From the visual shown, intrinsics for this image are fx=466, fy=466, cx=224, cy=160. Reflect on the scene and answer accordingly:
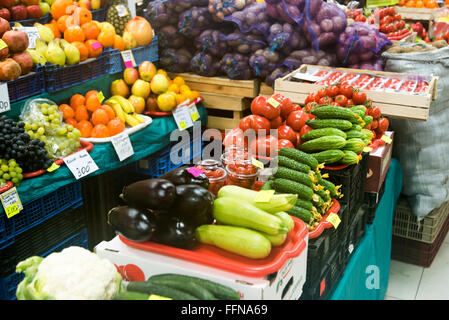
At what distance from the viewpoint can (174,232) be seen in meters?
1.40

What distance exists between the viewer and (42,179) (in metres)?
2.63

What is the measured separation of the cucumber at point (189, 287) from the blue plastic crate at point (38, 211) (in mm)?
1500

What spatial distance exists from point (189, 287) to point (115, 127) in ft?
7.31

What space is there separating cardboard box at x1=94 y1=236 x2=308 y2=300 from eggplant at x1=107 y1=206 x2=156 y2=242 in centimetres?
7

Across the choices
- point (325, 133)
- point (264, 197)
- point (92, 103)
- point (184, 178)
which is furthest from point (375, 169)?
point (92, 103)

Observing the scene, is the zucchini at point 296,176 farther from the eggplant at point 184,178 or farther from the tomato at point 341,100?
the tomato at point 341,100

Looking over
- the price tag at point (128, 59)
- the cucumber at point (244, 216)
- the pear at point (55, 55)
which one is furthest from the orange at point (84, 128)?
the cucumber at point (244, 216)

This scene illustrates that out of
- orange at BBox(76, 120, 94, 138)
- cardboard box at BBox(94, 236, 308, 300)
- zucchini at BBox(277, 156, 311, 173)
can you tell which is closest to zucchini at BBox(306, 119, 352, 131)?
zucchini at BBox(277, 156, 311, 173)

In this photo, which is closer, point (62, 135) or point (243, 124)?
point (243, 124)

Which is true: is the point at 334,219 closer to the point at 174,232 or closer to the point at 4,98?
the point at 174,232

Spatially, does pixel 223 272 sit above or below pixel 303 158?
below
